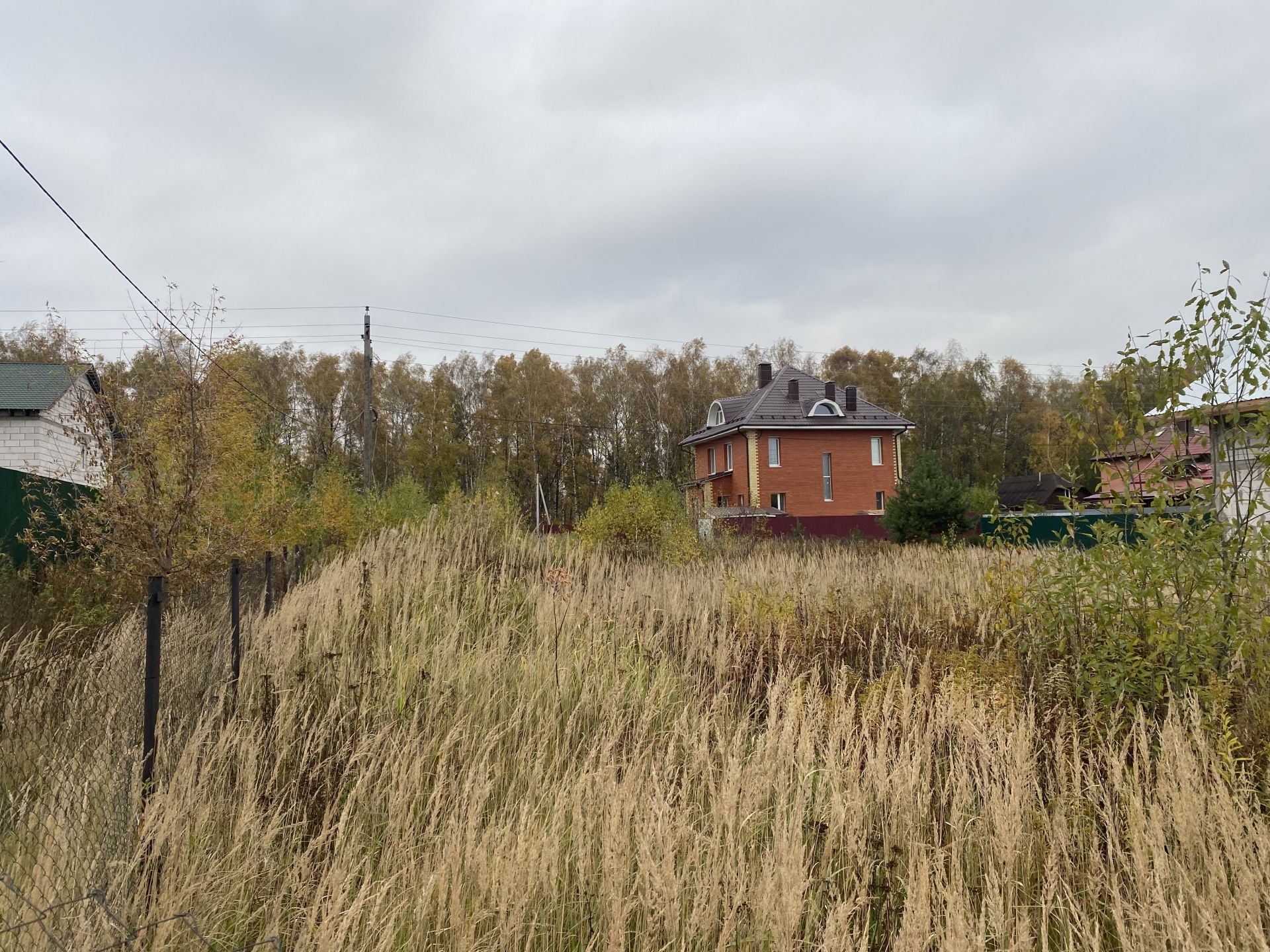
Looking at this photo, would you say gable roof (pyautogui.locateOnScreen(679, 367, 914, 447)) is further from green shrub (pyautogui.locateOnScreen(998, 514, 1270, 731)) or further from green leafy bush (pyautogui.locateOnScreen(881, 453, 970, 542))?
green shrub (pyautogui.locateOnScreen(998, 514, 1270, 731))

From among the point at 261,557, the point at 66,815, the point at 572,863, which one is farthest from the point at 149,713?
the point at 261,557

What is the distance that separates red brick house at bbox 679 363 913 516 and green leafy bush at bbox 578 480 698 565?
20.8 m

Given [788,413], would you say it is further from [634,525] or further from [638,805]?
[638,805]

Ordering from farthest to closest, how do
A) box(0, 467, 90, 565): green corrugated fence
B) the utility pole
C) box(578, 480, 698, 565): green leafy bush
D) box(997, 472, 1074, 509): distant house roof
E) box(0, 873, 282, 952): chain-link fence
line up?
box(997, 472, 1074, 509): distant house roof < the utility pole < box(578, 480, 698, 565): green leafy bush < box(0, 467, 90, 565): green corrugated fence < box(0, 873, 282, 952): chain-link fence

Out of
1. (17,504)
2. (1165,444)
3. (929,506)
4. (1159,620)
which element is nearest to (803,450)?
(929,506)

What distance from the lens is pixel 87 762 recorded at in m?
3.76

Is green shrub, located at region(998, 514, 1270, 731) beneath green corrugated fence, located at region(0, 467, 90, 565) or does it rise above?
beneath

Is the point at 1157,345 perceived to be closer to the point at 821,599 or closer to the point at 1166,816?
the point at 1166,816

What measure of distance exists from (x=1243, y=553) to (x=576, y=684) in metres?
3.62

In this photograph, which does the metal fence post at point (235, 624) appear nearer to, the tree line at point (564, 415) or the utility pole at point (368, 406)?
the utility pole at point (368, 406)

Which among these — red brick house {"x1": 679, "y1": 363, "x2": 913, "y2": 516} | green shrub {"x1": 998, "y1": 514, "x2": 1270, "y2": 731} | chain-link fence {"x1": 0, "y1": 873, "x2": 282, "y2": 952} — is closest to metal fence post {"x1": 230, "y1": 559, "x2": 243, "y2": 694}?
chain-link fence {"x1": 0, "y1": 873, "x2": 282, "y2": 952}

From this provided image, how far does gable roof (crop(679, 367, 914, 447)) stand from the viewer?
3678 centimetres

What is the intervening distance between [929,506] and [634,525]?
13190mm

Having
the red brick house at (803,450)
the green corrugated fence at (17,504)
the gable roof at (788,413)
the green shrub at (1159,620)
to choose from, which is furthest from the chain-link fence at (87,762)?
the gable roof at (788,413)
